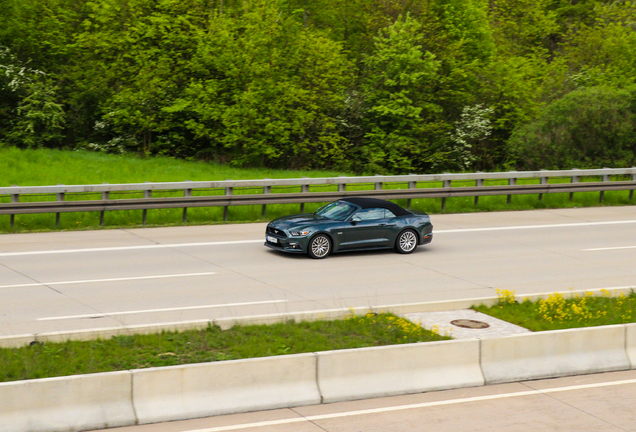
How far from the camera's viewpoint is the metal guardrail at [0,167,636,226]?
19.6 meters

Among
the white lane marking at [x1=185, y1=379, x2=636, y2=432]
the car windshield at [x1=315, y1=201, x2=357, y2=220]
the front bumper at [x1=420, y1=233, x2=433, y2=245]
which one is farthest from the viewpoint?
the front bumper at [x1=420, y1=233, x2=433, y2=245]

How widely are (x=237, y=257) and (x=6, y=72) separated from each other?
71.3 feet

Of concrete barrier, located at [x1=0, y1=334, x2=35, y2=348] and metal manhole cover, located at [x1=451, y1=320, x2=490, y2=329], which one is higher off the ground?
metal manhole cover, located at [x1=451, y1=320, x2=490, y2=329]

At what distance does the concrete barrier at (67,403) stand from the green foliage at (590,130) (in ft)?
90.1

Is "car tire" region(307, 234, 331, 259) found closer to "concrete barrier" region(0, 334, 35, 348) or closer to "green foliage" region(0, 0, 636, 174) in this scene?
"concrete barrier" region(0, 334, 35, 348)

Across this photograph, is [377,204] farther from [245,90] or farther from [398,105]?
[398,105]

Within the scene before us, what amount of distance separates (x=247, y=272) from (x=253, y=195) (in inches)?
247

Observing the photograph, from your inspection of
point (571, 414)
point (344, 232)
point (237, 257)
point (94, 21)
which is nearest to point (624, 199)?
point (344, 232)

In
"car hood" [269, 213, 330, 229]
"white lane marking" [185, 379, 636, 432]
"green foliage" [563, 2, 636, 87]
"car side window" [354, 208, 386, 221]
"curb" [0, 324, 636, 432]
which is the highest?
"green foliage" [563, 2, 636, 87]

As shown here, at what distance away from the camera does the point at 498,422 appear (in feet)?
27.7

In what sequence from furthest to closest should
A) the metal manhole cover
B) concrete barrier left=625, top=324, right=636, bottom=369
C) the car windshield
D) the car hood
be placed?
the car windshield → the car hood → the metal manhole cover → concrete barrier left=625, top=324, right=636, bottom=369

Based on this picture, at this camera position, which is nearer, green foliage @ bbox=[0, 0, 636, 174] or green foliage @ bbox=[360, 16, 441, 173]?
green foliage @ bbox=[0, 0, 636, 174]

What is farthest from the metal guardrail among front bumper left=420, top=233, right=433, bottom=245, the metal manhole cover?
the metal manhole cover

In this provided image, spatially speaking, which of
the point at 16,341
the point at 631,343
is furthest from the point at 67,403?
the point at 631,343
